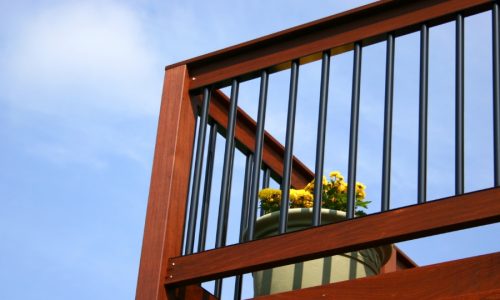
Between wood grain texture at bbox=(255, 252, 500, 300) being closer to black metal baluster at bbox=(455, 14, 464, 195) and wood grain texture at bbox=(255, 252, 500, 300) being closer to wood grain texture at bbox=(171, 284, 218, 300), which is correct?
black metal baluster at bbox=(455, 14, 464, 195)

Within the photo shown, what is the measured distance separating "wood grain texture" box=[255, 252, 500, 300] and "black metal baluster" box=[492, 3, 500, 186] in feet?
0.99

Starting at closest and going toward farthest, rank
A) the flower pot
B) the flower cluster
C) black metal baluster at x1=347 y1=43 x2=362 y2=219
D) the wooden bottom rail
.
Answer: black metal baluster at x1=347 y1=43 x2=362 y2=219 < the wooden bottom rail < the flower pot < the flower cluster

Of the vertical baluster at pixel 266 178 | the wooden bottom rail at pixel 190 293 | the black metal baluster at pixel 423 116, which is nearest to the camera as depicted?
the black metal baluster at pixel 423 116

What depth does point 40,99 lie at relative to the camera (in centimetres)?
1870

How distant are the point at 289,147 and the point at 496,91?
79 centimetres

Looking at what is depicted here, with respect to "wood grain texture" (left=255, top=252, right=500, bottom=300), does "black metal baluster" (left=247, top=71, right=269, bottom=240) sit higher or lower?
higher

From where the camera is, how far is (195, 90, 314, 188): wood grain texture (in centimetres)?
504

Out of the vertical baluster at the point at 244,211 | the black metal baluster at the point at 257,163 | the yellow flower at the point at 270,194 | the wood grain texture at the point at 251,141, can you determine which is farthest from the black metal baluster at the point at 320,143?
the yellow flower at the point at 270,194

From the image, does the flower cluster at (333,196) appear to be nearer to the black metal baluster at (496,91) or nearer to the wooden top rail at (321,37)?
the wooden top rail at (321,37)

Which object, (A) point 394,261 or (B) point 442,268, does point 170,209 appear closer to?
(B) point 442,268

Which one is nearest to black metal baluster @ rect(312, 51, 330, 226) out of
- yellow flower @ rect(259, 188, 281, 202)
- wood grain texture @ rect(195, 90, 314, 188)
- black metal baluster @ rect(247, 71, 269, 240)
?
black metal baluster @ rect(247, 71, 269, 240)

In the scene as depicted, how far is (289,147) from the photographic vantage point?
4.34 m

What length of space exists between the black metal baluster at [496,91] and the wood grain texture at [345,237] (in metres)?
0.12

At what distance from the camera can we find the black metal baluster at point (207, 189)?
4660 mm
